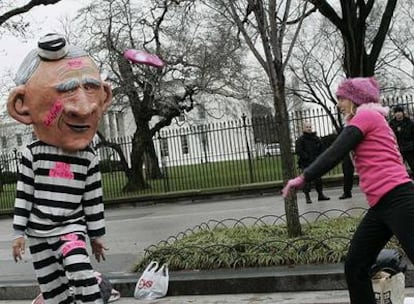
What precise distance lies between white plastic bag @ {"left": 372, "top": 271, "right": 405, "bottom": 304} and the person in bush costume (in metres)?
2.02

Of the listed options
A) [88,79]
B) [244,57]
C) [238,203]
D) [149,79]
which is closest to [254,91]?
[244,57]

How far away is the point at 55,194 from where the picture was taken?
15.3ft

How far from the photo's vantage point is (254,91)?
31047mm

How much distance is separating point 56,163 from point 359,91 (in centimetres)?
230

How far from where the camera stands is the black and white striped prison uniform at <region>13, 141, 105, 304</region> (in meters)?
4.63

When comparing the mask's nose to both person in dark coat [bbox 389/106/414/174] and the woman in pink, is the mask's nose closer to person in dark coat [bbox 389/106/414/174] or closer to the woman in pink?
the woman in pink

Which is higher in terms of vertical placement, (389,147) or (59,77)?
(59,77)

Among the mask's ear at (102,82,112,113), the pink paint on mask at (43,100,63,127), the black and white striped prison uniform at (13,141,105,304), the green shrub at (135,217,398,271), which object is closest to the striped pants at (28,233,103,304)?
the black and white striped prison uniform at (13,141,105,304)

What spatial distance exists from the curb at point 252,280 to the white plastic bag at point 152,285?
0.09 meters

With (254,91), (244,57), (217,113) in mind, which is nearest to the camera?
(244,57)

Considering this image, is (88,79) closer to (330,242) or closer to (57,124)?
(57,124)

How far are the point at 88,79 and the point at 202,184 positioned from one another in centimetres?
1761

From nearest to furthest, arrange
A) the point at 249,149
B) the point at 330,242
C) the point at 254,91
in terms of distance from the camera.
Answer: the point at 330,242 < the point at 249,149 < the point at 254,91

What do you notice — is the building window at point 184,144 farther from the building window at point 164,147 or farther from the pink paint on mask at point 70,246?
the pink paint on mask at point 70,246
